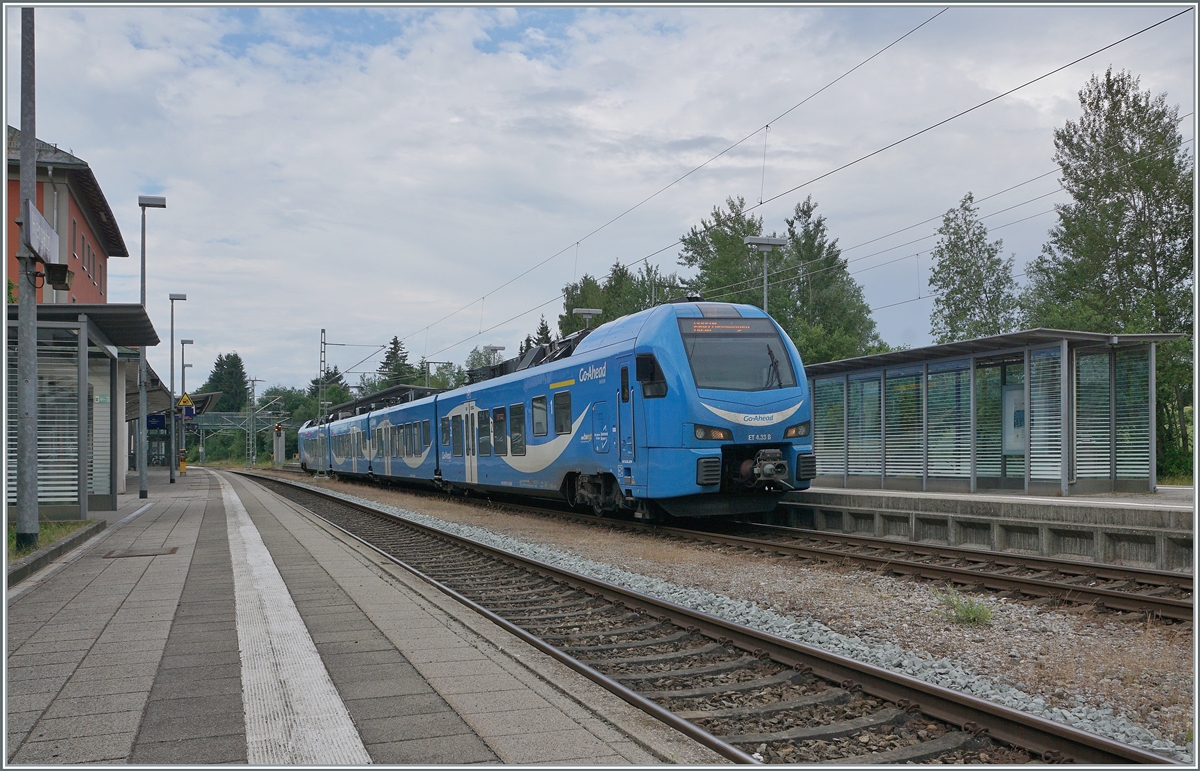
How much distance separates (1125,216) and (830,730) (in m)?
36.1

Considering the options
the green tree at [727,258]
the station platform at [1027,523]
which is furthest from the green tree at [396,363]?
the station platform at [1027,523]

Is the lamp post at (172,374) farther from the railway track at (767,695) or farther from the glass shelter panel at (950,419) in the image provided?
the railway track at (767,695)

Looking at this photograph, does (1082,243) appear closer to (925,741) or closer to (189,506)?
(189,506)

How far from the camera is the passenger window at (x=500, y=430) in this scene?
1997 centimetres

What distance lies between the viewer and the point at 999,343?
642 inches

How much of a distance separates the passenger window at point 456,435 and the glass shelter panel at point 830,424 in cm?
860

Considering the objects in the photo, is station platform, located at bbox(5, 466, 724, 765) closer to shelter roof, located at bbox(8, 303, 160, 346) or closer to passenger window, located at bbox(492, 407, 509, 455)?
shelter roof, located at bbox(8, 303, 160, 346)

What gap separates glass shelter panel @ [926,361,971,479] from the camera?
17.8 meters

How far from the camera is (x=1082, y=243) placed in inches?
1401

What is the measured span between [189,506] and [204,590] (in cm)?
1498

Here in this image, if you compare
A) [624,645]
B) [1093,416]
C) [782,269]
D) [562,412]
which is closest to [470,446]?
[562,412]

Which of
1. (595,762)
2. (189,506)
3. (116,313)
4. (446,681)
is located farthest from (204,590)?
(189,506)

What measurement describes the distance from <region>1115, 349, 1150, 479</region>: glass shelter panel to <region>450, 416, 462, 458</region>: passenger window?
14334 mm

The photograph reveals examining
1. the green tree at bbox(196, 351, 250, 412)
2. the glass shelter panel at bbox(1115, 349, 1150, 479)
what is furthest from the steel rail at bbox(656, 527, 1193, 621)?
the green tree at bbox(196, 351, 250, 412)
